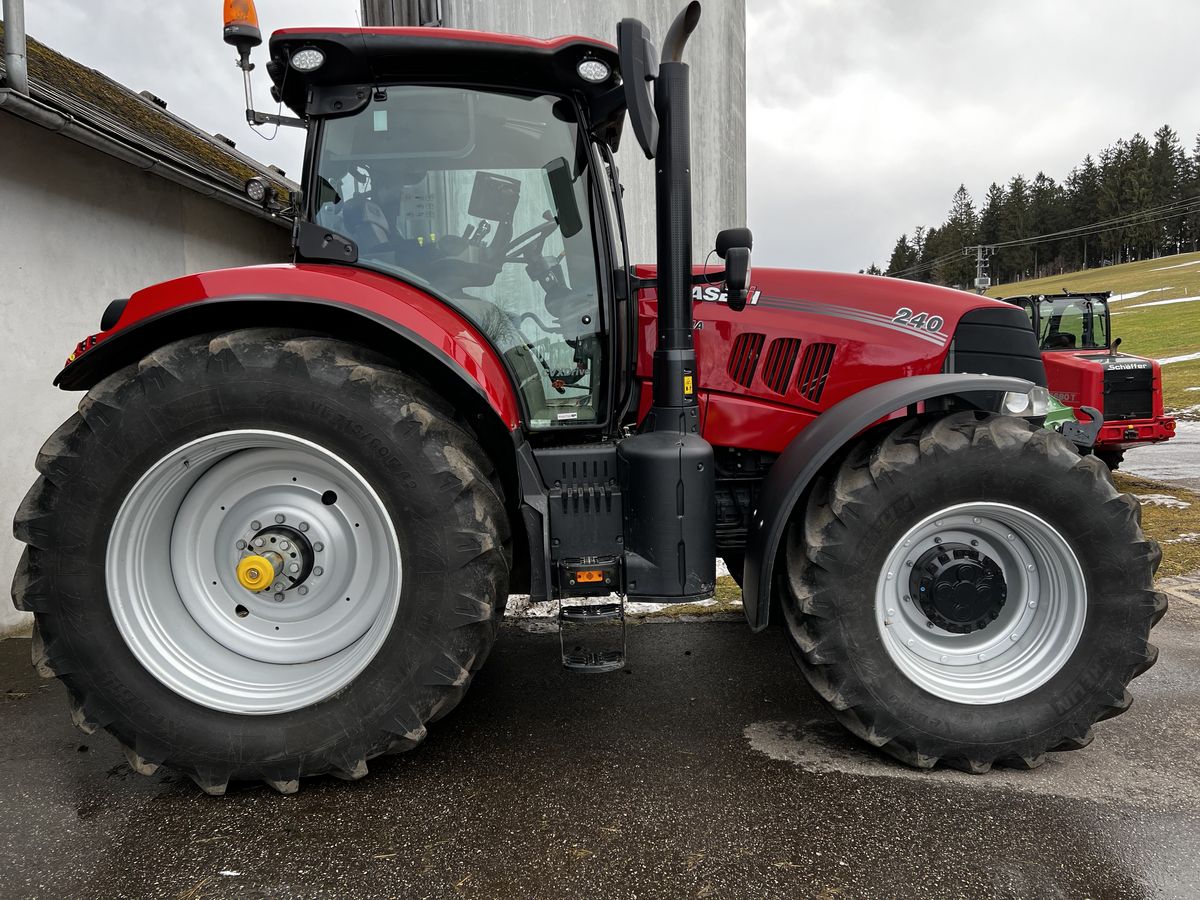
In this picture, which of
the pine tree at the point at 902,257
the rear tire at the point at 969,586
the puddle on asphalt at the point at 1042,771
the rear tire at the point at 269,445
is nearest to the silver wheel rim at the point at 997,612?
the rear tire at the point at 969,586

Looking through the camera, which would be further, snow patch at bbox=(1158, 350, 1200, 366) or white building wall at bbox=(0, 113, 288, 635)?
snow patch at bbox=(1158, 350, 1200, 366)

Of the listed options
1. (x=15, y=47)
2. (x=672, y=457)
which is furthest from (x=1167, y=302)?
(x=15, y=47)

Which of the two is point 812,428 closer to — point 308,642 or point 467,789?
point 467,789

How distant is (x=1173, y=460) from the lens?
920 centimetres

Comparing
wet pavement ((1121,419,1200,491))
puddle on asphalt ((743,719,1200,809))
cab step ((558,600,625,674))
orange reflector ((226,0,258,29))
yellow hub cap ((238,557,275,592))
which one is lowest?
puddle on asphalt ((743,719,1200,809))

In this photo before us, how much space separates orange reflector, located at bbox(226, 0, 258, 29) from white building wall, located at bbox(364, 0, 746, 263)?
3.46m

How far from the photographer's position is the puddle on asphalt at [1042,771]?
2.26 m

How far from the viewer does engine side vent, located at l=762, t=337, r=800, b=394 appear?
2854mm

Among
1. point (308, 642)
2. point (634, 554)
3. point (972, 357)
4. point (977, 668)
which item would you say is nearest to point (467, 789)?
point (308, 642)

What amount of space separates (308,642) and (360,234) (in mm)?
1421

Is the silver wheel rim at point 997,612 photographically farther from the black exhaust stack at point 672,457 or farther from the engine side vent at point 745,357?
the engine side vent at point 745,357

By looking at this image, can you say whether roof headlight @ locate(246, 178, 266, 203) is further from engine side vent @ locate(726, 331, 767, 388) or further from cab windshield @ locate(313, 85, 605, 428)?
engine side vent @ locate(726, 331, 767, 388)

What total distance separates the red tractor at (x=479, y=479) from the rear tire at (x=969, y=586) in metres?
0.01

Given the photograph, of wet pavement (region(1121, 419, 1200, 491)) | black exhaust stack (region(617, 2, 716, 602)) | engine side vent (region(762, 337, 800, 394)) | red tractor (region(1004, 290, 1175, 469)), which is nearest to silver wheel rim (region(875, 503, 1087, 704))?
black exhaust stack (region(617, 2, 716, 602))
